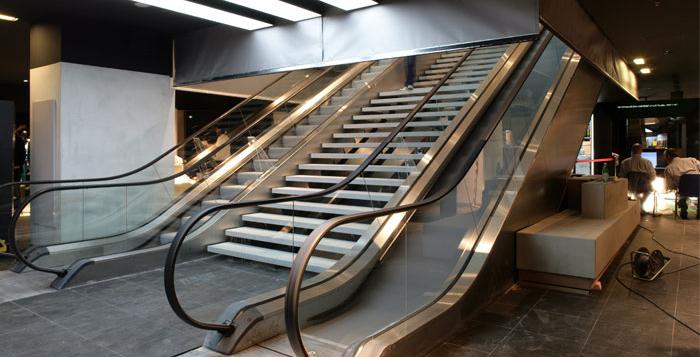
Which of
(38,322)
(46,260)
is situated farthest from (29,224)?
(38,322)

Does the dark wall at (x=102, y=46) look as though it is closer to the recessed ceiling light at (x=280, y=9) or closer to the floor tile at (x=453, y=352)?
the recessed ceiling light at (x=280, y=9)

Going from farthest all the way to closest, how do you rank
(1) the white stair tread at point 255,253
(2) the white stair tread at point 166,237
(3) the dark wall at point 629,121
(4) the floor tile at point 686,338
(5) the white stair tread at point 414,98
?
(3) the dark wall at point 629,121, (5) the white stair tread at point 414,98, (2) the white stair tread at point 166,237, (1) the white stair tread at point 255,253, (4) the floor tile at point 686,338

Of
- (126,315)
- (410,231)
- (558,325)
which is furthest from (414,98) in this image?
(126,315)

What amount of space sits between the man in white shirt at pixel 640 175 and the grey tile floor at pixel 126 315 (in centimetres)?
886

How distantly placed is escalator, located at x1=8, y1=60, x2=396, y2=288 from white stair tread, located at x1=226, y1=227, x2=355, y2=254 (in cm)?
142

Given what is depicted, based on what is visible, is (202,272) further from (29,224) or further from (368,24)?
(29,224)

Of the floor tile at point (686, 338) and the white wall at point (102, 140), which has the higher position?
the white wall at point (102, 140)

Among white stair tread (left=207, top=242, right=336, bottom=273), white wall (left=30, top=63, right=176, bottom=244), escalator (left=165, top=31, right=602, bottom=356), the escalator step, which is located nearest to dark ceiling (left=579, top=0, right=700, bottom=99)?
escalator (left=165, top=31, right=602, bottom=356)

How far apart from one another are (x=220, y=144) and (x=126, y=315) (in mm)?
3785

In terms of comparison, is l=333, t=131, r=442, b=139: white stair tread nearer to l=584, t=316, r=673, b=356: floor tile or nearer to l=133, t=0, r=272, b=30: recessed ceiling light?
l=133, t=0, r=272, b=30: recessed ceiling light

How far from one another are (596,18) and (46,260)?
23.1 feet

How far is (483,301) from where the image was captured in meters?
4.61

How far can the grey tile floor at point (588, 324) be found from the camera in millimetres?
3625

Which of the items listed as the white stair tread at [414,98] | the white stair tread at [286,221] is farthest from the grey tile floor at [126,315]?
the white stair tread at [414,98]
